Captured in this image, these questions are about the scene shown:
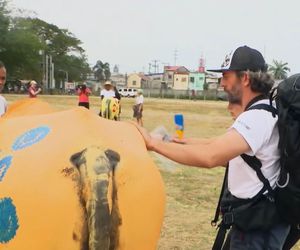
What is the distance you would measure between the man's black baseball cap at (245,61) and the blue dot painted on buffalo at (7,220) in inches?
55.3

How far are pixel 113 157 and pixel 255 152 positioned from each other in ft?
2.68

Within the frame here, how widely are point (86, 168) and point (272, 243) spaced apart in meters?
1.24

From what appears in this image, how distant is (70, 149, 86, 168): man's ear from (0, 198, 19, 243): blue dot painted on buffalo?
0.99 ft

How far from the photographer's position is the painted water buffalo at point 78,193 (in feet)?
6.74

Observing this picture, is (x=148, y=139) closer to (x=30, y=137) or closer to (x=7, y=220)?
(x=30, y=137)

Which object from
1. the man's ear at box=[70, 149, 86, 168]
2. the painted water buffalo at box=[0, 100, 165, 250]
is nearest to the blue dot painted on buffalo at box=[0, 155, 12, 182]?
the painted water buffalo at box=[0, 100, 165, 250]

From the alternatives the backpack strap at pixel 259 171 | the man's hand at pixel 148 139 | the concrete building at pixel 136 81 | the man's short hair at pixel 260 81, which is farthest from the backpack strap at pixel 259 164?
the concrete building at pixel 136 81

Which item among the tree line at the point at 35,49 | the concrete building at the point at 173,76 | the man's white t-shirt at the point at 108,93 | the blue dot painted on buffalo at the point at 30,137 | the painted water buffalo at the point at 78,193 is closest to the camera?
the painted water buffalo at the point at 78,193

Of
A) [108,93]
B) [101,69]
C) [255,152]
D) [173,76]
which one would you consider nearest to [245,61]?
[255,152]

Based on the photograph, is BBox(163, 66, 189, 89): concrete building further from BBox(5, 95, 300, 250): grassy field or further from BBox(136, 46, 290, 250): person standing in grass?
BBox(136, 46, 290, 250): person standing in grass

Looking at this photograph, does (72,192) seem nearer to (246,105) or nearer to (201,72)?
(246,105)

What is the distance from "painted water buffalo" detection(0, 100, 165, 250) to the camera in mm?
2055

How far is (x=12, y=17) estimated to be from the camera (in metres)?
60.9

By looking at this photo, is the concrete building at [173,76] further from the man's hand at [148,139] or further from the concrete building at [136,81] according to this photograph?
the man's hand at [148,139]
